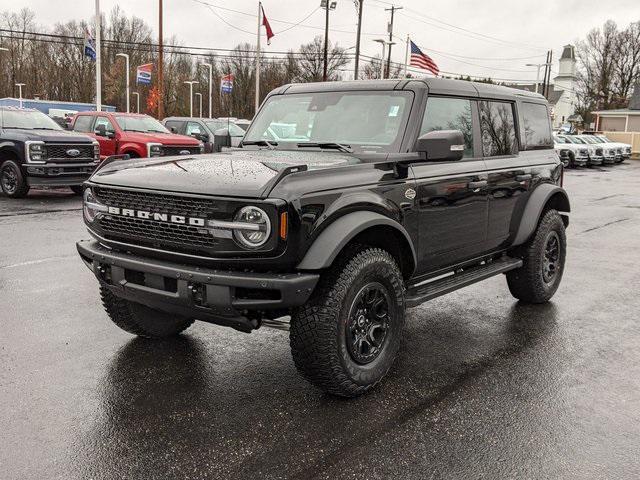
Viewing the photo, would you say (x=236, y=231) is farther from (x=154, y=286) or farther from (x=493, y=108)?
(x=493, y=108)

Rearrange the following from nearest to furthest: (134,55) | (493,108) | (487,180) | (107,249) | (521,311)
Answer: (107,249)
(487,180)
(493,108)
(521,311)
(134,55)

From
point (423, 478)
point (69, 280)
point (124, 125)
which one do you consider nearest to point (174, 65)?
point (124, 125)

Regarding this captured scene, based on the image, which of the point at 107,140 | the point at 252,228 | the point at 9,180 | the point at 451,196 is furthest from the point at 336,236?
the point at 107,140

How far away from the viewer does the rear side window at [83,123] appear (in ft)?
53.0

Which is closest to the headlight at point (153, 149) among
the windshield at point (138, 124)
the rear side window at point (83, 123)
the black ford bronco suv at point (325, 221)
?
the windshield at point (138, 124)

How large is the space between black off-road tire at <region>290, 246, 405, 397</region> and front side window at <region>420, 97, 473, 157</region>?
4.07 feet

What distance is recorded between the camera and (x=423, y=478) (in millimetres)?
2857

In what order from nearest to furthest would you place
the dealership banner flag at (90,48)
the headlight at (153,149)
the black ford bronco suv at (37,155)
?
the black ford bronco suv at (37,155) < the headlight at (153,149) < the dealership banner flag at (90,48)

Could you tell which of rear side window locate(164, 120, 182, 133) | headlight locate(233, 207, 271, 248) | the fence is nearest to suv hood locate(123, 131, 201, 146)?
rear side window locate(164, 120, 182, 133)

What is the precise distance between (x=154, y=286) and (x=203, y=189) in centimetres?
65

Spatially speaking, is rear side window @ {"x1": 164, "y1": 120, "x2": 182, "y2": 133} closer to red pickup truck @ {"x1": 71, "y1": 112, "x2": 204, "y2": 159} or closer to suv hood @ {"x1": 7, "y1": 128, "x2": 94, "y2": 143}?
red pickup truck @ {"x1": 71, "y1": 112, "x2": 204, "y2": 159}

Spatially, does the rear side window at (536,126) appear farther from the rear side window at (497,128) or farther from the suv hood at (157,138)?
the suv hood at (157,138)

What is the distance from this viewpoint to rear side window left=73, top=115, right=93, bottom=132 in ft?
53.0

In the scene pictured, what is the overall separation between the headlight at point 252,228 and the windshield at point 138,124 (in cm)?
1367
